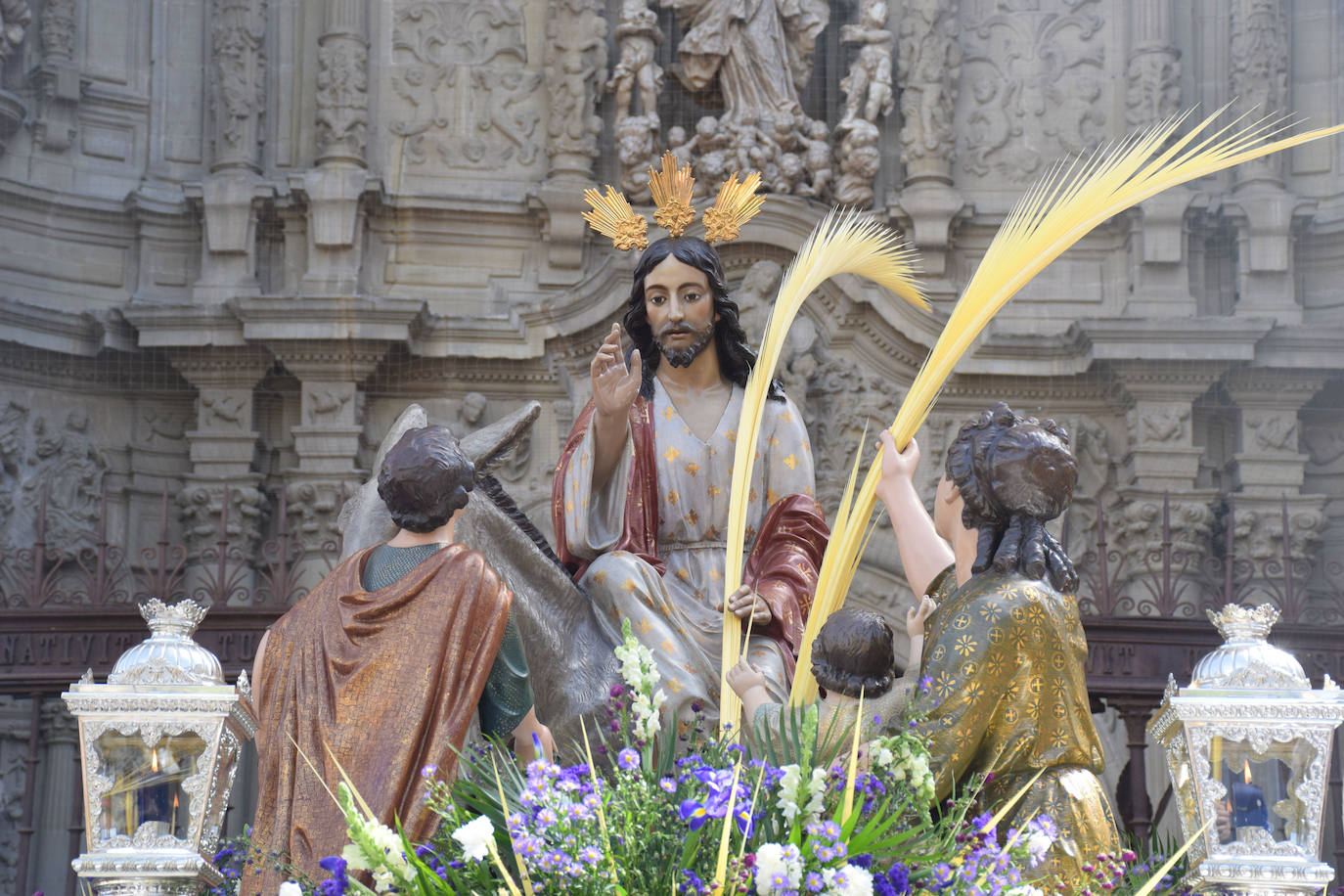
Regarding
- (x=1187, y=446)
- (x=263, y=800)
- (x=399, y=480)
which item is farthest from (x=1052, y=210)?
(x=1187, y=446)

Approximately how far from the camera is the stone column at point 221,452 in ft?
37.6

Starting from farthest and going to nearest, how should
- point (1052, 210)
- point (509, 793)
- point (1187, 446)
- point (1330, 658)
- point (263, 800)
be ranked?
point (1187, 446)
point (1330, 658)
point (1052, 210)
point (263, 800)
point (509, 793)

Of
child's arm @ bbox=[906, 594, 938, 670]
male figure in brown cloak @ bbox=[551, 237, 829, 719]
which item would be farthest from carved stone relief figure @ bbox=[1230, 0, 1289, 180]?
child's arm @ bbox=[906, 594, 938, 670]

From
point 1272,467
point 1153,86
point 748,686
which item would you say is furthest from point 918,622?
point 1153,86

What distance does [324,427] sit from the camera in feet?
38.0

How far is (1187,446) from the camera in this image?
38.0ft

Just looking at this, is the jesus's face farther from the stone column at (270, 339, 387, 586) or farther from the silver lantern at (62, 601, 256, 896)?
the stone column at (270, 339, 387, 586)

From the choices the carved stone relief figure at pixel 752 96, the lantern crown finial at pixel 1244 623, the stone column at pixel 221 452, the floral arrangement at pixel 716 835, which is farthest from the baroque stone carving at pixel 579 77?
the floral arrangement at pixel 716 835

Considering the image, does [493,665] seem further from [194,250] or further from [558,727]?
[194,250]

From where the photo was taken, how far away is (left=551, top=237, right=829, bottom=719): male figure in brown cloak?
17.3 feet

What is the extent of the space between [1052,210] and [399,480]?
5.29 feet

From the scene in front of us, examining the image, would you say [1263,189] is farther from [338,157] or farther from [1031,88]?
[338,157]

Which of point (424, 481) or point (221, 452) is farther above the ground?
point (221, 452)

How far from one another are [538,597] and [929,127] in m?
7.87
